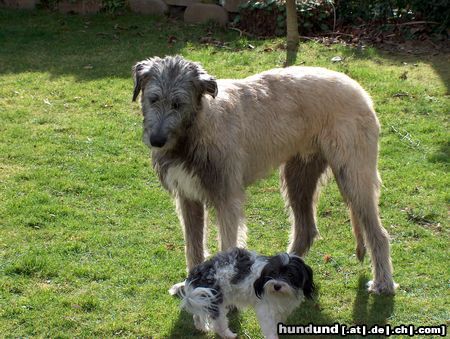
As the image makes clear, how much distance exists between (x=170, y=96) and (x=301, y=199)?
1899 millimetres

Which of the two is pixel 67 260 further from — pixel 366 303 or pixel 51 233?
pixel 366 303

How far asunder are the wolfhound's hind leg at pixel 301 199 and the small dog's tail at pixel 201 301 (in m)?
1.60

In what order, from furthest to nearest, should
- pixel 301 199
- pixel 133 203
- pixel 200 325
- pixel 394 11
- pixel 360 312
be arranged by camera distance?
pixel 394 11, pixel 133 203, pixel 301 199, pixel 360 312, pixel 200 325

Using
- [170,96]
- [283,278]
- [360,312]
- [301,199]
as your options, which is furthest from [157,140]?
[360,312]

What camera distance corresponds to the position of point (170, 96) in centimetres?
516

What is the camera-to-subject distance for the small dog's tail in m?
5.09

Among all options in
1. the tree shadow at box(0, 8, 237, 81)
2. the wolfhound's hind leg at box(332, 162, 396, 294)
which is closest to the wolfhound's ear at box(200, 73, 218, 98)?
the wolfhound's hind leg at box(332, 162, 396, 294)

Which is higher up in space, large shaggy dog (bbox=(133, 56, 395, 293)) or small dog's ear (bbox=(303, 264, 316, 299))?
large shaggy dog (bbox=(133, 56, 395, 293))

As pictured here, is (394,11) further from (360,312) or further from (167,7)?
(360,312)

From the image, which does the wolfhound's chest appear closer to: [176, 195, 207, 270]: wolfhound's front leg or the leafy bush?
[176, 195, 207, 270]: wolfhound's front leg

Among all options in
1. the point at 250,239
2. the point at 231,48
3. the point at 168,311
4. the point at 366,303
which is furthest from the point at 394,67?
the point at 168,311

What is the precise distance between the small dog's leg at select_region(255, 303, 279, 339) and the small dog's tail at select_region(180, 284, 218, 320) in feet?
0.98

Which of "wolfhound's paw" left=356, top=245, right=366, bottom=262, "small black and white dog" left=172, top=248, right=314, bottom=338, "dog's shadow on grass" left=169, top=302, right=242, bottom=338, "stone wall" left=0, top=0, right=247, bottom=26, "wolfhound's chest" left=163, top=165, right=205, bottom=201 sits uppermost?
"stone wall" left=0, top=0, right=247, bottom=26

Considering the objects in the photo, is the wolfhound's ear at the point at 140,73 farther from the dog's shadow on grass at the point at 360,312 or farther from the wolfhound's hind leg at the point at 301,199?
the dog's shadow on grass at the point at 360,312
